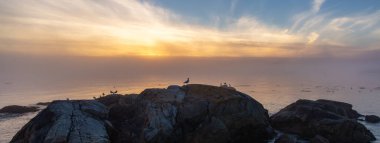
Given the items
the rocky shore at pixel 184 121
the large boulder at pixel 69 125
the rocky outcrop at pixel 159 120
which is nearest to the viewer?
the large boulder at pixel 69 125

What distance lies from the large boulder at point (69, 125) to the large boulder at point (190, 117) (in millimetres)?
2659

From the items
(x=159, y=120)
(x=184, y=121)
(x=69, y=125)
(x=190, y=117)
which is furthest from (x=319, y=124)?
(x=69, y=125)

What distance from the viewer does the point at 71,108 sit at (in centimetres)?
2995

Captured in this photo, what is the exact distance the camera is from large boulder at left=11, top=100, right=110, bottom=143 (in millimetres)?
24922

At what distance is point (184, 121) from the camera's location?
32.6 m

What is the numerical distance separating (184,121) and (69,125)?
10883 mm

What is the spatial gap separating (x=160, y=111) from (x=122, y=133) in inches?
158

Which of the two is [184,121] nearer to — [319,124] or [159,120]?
[159,120]

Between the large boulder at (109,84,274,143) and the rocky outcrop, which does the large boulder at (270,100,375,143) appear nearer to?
the rocky outcrop

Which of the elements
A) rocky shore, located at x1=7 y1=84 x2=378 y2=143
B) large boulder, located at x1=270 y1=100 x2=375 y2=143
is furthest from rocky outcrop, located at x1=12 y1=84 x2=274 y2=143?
large boulder, located at x1=270 y1=100 x2=375 y2=143

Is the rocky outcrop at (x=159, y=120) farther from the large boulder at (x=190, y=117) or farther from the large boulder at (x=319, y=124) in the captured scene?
the large boulder at (x=319, y=124)

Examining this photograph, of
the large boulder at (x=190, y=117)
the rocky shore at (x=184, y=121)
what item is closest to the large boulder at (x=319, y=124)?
the rocky shore at (x=184, y=121)

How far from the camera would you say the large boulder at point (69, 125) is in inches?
981

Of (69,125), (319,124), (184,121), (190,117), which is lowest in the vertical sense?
(319,124)
